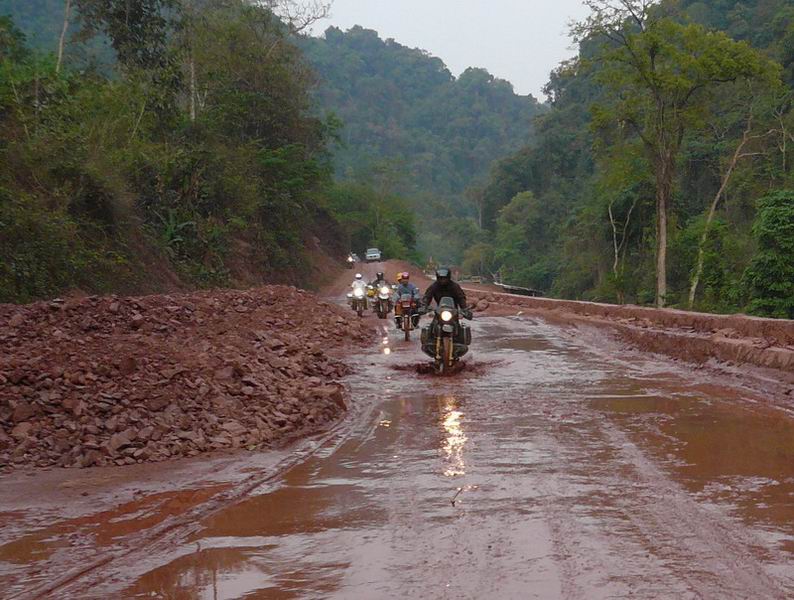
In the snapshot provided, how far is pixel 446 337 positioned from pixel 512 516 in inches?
311

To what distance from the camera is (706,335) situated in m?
14.9

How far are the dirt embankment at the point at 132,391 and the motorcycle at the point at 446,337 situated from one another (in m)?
1.95

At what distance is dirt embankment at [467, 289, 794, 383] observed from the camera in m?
11.8

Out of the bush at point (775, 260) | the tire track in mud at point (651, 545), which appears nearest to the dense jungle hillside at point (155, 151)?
the tire track in mud at point (651, 545)

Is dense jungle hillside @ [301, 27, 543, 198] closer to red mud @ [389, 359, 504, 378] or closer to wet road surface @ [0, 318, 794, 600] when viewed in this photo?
red mud @ [389, 359, 504, 378]

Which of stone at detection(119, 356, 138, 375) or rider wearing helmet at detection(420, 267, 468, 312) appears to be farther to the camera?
rider wearing helmet at detection(420, 267, 468, 312)

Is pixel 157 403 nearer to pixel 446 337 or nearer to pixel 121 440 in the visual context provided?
pixel 121 440

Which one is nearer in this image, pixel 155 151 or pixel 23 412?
pixel 23 412

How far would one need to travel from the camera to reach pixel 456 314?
13.2 metres

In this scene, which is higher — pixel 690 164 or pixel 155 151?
pixel 690 164

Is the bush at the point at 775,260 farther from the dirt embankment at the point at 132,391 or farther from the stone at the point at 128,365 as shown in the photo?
the stone at the point at 128,365

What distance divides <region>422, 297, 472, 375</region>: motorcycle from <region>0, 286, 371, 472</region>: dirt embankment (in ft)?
6.39

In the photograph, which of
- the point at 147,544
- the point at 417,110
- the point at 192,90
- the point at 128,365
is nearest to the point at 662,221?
the point at 192,90

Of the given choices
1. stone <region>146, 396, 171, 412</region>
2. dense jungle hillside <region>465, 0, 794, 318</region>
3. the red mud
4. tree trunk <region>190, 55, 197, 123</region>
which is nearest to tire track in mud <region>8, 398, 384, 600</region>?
stone <region>146, 396, 171, 412</region>
